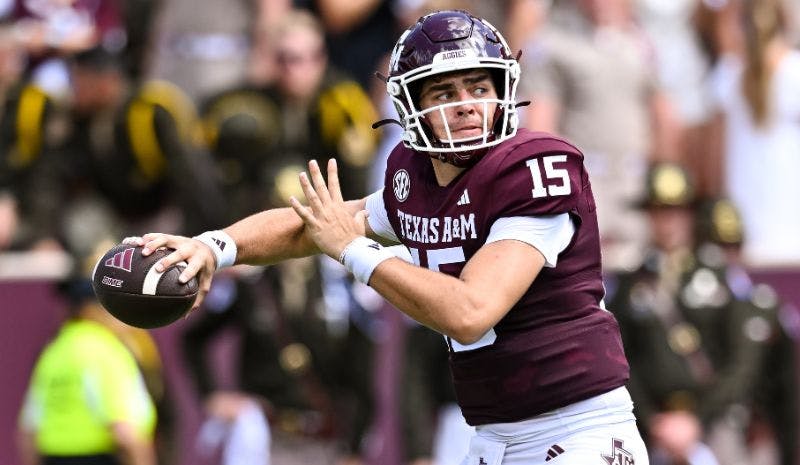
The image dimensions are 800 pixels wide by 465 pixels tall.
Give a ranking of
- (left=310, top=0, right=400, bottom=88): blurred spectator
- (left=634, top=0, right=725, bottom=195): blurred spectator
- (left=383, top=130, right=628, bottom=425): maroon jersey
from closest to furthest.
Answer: (left=383, top=130, right=628, bottom=425): maroon jersey
(left=310, top=0, right=400, bottom=88): blurred spectator
(left=634, top=0, right=725, bottom=195): blurred spectator

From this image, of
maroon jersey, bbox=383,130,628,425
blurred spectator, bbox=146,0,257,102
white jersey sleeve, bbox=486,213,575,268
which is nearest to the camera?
white jersey sleeve, bbox=486,213,575,268

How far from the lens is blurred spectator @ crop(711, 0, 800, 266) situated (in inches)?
351

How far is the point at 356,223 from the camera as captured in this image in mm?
4617

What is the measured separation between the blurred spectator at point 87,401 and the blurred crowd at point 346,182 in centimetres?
6

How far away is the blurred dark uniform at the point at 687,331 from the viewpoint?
810 cm

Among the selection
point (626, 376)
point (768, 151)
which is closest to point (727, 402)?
point (768, 151)

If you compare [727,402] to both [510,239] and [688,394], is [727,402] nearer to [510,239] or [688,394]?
[688,394]

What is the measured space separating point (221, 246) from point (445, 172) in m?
0.72

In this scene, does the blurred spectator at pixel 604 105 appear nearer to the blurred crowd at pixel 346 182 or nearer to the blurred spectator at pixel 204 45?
the blurred crowd at pixel 346 182

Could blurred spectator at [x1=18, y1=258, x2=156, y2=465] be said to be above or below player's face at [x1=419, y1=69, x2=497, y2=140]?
below

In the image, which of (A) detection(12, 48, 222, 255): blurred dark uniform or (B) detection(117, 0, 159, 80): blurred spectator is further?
(B) detection(117, 0, 159, 80): blurred spectator

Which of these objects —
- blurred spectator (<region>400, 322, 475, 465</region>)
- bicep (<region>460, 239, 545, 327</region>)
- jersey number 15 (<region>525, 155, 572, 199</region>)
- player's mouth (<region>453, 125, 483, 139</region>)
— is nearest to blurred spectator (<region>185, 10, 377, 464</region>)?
blurred spectator (<region>400, 322, 475, 465</region>)

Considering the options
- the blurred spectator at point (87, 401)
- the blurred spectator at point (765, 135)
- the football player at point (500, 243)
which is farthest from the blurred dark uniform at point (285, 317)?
the football player at point (500, 243)

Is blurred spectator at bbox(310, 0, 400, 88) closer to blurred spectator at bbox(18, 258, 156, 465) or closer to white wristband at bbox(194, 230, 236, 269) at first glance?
blurred spectator at bbox(18, 258, 156, 465)
